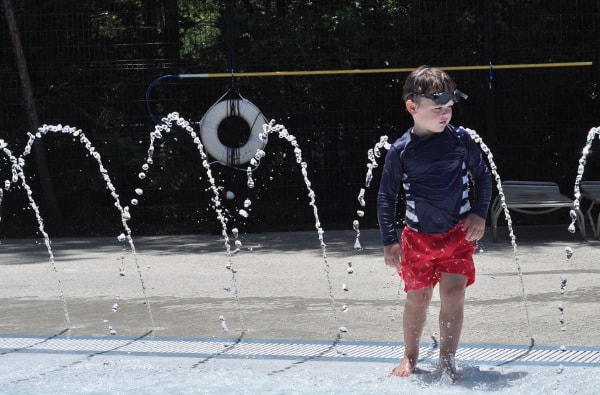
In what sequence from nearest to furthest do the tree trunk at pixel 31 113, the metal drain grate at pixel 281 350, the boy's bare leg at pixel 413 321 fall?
the boy's bare leg at pixel 413 321, the metal drain grate at pixel 281 350, the tree trunk at pixel 31 113

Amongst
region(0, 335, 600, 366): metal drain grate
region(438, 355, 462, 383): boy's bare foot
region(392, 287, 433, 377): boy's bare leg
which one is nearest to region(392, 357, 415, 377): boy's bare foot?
region(392, 287, 433, 377): boy's bare leg

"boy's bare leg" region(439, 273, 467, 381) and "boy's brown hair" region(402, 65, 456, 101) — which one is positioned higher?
"boy's brown hair" region(402, 65, 456, 101)

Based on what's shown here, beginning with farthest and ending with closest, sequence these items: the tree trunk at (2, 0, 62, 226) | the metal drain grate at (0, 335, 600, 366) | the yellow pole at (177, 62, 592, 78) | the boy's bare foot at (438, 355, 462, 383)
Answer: the tree trunk at (2, 0, 62, 226)
the yellow pole at (177, 62, 592, 78)
the metal drain grate at (0, 335, 600, 366)
the boy's bare foot at (438, 355, 462, 383)

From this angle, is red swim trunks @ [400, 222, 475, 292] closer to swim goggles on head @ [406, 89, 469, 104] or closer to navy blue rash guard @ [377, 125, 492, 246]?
navy blue rash guard @ [377, 125, 492, 246]

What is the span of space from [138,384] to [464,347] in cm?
160

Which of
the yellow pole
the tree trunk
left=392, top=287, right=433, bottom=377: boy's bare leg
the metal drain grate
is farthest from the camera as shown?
the tree trunk

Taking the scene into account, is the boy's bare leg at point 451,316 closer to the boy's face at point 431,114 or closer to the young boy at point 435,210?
the young boy at point 435,210

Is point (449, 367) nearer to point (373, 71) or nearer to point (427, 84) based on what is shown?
point (427, 84)

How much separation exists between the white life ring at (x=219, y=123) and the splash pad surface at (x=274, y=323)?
160cm

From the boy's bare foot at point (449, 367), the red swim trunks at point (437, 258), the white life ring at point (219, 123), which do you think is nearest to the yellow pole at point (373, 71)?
the white life ring at point (219, 123)

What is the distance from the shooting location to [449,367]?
4352 millimetres

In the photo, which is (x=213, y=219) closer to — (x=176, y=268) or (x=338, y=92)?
(x=338, y=92)

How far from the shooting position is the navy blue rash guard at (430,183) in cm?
438

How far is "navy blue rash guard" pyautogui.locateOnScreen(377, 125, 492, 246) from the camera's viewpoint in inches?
172
